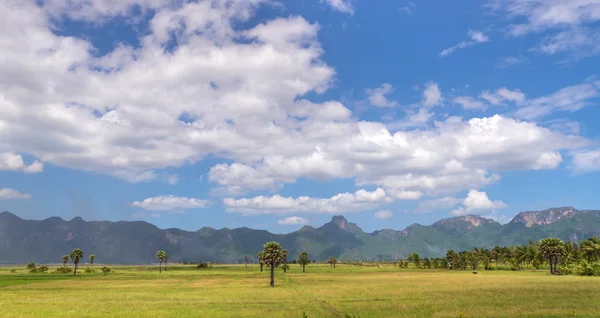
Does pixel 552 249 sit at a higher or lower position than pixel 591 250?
higher

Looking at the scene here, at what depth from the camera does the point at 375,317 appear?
47094 mm

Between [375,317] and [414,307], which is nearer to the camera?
[375,317]

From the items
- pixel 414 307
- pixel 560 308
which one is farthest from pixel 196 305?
pixel 560 308

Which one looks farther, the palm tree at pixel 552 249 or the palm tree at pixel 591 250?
the palm tree at pixel 591 250

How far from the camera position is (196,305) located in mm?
60031

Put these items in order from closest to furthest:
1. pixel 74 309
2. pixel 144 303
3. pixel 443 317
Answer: pixel 443 317
pixel 74 309
pixel 144 303

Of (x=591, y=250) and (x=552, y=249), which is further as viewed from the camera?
(x=591, y=250)

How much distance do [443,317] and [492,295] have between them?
75.4 ft

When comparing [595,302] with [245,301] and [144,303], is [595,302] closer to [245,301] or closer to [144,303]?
[245,301]

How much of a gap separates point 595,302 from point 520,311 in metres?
14.3

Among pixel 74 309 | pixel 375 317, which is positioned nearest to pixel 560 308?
pixel 375 317

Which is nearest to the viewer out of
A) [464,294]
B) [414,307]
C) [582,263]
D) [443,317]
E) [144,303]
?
[443,317]

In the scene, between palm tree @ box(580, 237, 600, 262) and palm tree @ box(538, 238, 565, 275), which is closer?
palm tree @ box(538, 238, 565, 275)

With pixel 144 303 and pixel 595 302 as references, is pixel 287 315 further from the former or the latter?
pixel 595 302
